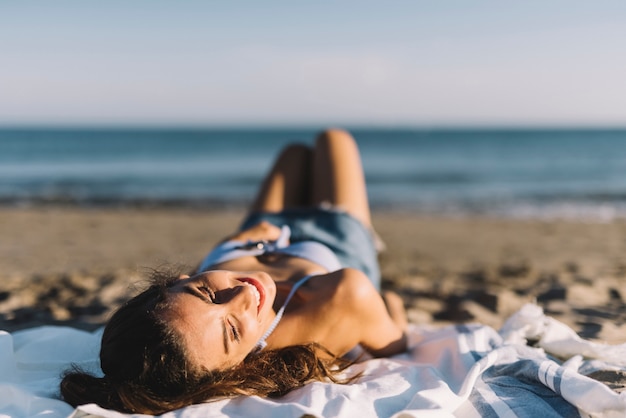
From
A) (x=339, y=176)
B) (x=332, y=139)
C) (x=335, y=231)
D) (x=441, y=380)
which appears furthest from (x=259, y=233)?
(x=441, y=380)

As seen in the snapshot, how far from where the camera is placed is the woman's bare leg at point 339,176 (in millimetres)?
4664

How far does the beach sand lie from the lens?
4.50m

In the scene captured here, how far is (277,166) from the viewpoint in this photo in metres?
4.95

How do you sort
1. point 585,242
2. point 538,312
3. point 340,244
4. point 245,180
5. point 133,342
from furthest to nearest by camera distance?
point 245,180 < point 585,242 < point 340,244 < point 538,312 < point 133,342

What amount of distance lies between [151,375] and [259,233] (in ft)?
6.27

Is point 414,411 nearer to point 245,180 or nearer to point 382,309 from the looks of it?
point 382,309

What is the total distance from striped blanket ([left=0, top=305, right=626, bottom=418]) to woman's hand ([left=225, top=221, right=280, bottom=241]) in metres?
1.15

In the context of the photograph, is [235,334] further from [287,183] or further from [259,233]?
[287,183]

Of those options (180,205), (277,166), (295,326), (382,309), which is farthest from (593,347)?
(180,205)

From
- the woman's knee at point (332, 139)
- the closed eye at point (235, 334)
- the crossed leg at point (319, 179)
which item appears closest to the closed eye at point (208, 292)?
the closed eye at point (235, 334)

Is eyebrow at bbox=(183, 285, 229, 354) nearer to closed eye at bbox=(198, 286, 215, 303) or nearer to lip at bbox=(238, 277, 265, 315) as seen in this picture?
closed eye at bbox=(198, 286, 215, 303)

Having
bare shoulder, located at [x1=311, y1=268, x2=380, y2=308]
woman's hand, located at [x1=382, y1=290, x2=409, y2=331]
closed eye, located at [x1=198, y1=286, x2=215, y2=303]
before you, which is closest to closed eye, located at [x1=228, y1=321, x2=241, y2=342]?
closed eye, located at [x1=198, y1=286, x2=215, y2=303]

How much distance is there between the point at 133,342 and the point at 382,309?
122 cm

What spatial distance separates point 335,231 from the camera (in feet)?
13.9
